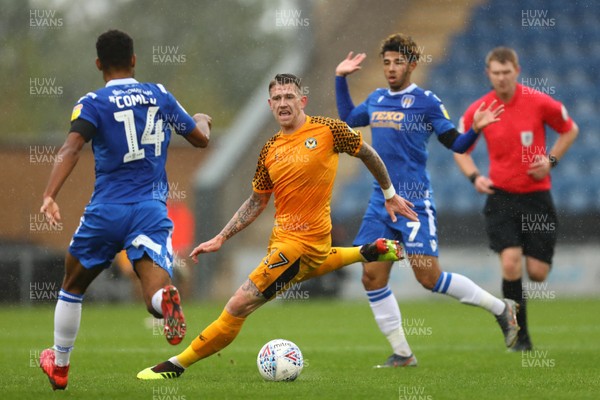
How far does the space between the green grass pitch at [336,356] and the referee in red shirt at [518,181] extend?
792mm

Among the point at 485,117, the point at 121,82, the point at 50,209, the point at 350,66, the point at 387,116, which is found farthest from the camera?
the point at 350,66

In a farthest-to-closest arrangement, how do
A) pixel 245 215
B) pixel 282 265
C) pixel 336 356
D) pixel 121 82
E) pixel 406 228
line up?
pixel 336 356 < pixel 406 228 < pixel 245 215 < pixel 282 265 < pixel 121 82

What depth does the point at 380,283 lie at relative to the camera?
8.80 meters

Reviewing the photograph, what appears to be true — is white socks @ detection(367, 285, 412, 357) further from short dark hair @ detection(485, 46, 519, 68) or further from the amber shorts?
short dark hair @ detection(485, 46, 519, 68)

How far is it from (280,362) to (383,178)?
4.75 ft

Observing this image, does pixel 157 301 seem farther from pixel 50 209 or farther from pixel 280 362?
pixel 280 362

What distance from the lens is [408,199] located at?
28.8 feet

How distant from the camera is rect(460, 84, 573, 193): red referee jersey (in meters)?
9.86

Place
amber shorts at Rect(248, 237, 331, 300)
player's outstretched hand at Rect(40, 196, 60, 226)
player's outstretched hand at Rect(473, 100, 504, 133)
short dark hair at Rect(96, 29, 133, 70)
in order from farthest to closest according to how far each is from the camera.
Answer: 1. player's outstretched hand at Rect(473, 100, 504, 133)
2. amber shorts at Rect(248, 237, 331, 300)
3. short dark hair at Rect(96, 29, 133, 70)
4. player's outstretched hand at Rect(40, 196, 60, 226)

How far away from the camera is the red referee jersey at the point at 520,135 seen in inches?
388

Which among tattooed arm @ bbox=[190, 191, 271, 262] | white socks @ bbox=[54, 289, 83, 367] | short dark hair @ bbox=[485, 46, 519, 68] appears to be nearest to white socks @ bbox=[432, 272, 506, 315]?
tattooed arm @ bbox=[190, 191, 271, 262]

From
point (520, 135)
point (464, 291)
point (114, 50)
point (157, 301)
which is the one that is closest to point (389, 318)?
point (464, 291)

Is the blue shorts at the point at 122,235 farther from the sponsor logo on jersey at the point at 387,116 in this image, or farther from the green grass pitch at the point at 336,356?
the sponsor logo on jersey at the point at 387,116

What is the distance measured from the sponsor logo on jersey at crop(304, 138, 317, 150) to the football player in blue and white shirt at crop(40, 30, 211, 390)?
91 cm
